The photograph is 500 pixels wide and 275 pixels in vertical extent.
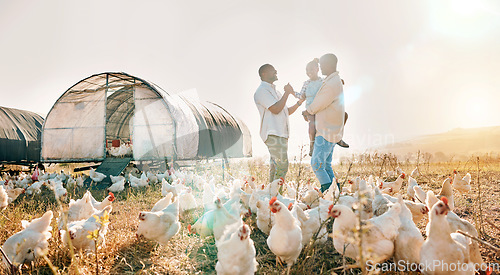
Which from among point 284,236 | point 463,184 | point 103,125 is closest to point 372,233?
point 284,236

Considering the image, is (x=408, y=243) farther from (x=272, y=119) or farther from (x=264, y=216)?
(x=272, y=119)

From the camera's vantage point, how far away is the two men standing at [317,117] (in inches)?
149

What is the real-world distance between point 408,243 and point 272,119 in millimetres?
2674

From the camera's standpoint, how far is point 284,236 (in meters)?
2.07

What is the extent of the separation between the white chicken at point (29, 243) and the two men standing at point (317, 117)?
93.8 inches

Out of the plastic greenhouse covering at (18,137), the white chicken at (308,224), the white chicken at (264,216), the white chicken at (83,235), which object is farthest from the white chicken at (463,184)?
the plastic greenhouse covering at (18,137)

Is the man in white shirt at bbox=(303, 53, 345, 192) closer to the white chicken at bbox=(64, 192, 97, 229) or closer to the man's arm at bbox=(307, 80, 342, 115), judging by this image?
the man's arm at bbox=(307, 80, 342, 115)

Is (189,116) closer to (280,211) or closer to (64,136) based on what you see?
(64,136)

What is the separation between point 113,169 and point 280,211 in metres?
7.90

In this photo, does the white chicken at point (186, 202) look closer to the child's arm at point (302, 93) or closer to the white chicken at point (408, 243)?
the child's arm at point (302, 93)

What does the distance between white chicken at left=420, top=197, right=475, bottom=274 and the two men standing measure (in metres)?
1.71

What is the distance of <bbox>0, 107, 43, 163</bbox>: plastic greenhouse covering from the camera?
12562 mm

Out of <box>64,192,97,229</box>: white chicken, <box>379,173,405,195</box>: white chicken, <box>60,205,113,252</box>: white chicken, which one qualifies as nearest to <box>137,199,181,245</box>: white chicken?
<box>60,205,113,252</box>: white chicken

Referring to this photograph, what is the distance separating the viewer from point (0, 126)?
12.5 meters
